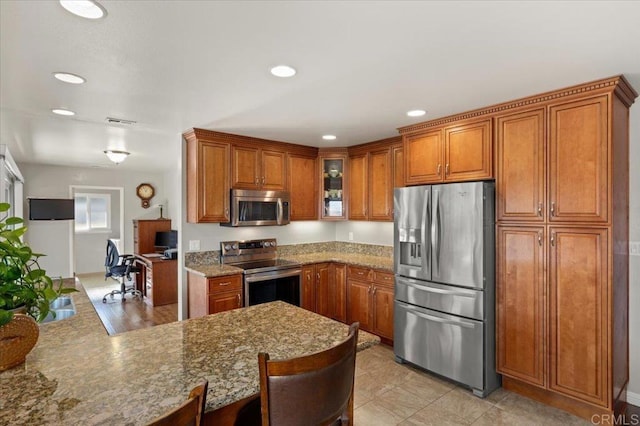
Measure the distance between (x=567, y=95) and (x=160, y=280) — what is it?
19.2 ft

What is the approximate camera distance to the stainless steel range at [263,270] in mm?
3709

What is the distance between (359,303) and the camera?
13.5ft

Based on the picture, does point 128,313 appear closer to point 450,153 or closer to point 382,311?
point 382,311

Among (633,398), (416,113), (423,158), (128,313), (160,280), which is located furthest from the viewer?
(160,280)

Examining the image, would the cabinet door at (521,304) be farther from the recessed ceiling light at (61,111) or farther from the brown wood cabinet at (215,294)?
the recessed ceiling light at (61,111)

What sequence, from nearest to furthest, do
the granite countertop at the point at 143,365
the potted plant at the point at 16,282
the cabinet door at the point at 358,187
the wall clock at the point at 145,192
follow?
the granite countertop at the point at 143,365 → the potted plant at the point at 16,282 → the cabinet door at the point at 358,187 → the wall clock at the point at 145,192

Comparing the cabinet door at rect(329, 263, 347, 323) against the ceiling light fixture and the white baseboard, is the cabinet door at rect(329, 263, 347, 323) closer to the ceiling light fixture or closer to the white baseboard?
the white baseboard

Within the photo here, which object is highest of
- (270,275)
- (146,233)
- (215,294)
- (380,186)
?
(380,186)

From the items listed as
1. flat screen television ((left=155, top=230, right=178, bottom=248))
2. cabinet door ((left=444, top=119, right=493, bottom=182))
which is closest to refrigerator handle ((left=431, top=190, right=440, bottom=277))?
cabinet door ((left=444, top=119, right=493, bottom=182))

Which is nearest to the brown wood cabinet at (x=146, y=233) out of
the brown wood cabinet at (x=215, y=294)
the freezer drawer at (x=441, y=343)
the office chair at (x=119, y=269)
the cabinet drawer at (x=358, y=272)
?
the office chair at (x=119, y=269)

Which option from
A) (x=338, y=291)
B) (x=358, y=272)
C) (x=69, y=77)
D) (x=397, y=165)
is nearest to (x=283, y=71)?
(x=69, y=77)

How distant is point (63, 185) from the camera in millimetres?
7352

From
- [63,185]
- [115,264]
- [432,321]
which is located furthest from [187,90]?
[63,185]

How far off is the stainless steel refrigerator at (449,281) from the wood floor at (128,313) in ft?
11.5
